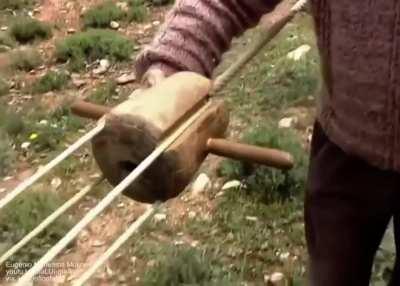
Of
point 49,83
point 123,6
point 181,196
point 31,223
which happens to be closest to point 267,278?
point 181,196

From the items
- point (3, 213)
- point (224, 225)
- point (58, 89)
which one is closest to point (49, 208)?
point (3, 213)

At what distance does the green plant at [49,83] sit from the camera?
2.83m

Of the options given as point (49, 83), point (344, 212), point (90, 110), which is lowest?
point (49, 83)

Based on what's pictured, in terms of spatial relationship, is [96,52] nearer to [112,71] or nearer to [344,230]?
[112,71]

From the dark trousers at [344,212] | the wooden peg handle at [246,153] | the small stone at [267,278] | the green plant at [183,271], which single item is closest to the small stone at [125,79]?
the green plant at [183,271]

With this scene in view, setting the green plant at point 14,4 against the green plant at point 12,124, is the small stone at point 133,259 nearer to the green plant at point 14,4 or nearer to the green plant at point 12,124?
the green plant at point 12,124

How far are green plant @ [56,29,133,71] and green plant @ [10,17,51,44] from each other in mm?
174

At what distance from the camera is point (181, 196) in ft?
7.33

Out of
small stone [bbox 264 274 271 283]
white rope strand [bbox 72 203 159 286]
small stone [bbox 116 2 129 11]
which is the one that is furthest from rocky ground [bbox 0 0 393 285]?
white rope strand [bbox 72 203 159 286]

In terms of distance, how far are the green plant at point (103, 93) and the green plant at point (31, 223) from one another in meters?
0.55

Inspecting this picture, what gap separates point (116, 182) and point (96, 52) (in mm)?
2140

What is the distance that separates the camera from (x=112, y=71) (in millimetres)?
2959

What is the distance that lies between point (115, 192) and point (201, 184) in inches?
A: 58.6

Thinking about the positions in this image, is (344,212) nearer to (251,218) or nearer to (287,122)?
(251,218)
